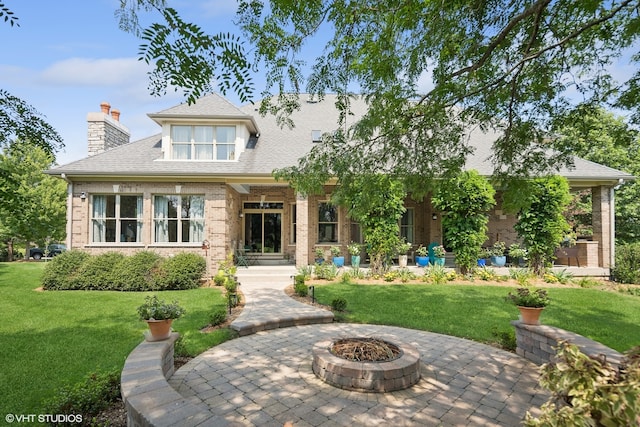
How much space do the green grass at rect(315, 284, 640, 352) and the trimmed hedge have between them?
4.46m

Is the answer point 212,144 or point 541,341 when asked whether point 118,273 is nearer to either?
point 212,144

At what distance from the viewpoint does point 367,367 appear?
3.96 m

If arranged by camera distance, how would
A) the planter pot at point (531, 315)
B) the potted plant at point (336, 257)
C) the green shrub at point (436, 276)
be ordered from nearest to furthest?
the planter pot at point (531, 315) < the green shrub at point (436, 276) < the potted plant at point (336, 257)

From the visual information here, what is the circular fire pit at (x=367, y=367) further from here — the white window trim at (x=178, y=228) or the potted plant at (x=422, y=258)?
the potted plant at (x=422, y=258)

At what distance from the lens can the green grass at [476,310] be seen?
253 inches

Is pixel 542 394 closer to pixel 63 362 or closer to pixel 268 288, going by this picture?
pixel 63 362

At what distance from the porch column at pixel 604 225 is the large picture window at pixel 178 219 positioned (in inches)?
640

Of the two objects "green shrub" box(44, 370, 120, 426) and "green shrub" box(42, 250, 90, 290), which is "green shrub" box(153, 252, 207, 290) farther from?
"green shrub" box(44, 370, 120, 426)

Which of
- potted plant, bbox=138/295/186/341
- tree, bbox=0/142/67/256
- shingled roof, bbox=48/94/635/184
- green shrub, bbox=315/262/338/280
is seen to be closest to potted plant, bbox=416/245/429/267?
shingled roof, bbox=48/94/635/184

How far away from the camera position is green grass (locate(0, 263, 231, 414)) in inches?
163

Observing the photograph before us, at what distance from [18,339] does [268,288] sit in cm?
586

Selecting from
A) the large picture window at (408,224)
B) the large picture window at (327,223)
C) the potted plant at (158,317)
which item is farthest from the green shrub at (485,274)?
the potted plant at (158,317)

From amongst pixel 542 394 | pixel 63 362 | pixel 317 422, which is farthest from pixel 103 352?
pixel 542 394

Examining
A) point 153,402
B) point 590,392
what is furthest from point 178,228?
point 590,392
